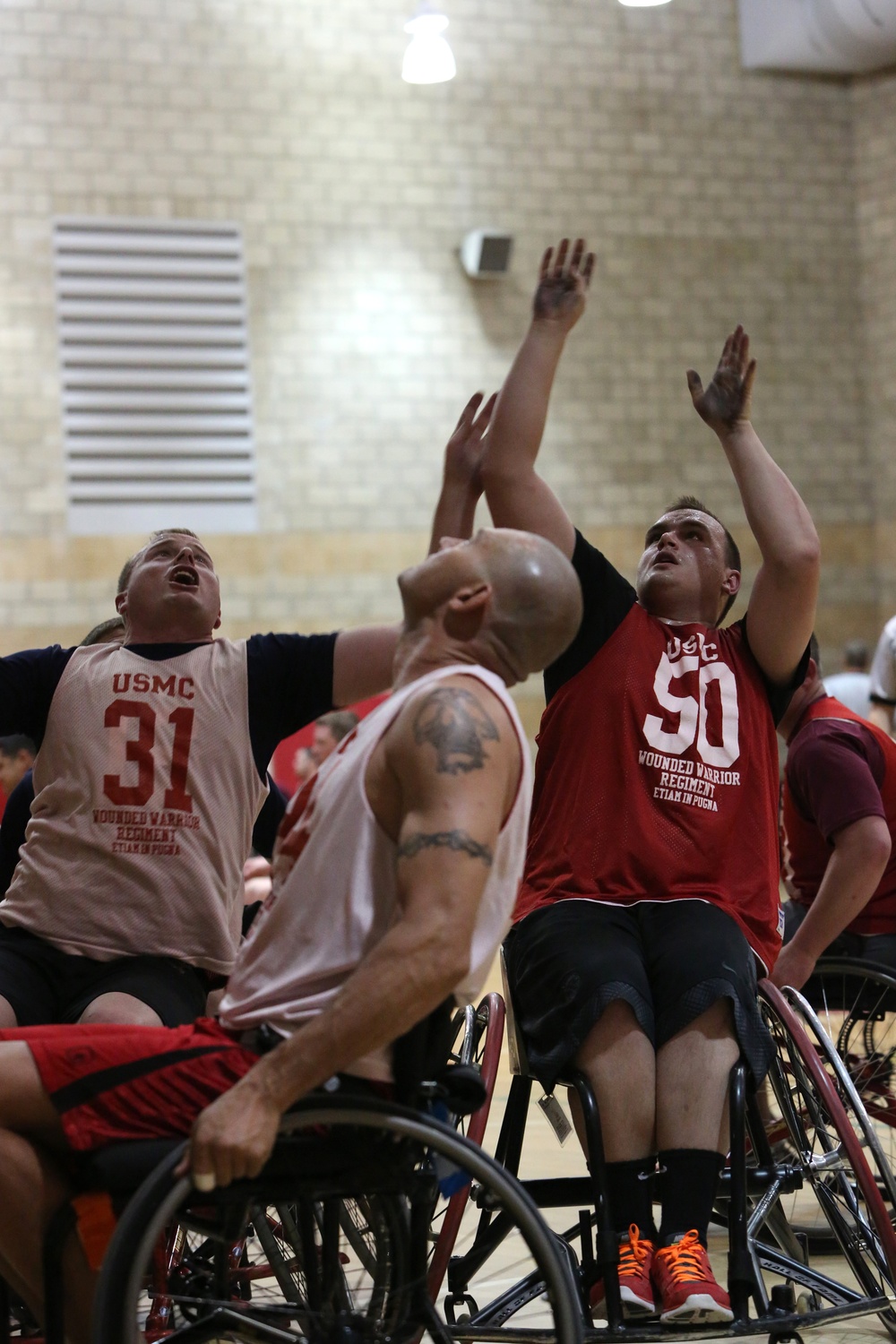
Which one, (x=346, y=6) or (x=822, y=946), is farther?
(x=346, y=6)

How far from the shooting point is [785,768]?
12.5ft

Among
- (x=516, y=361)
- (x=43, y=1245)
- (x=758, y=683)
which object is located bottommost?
(x=43, y=1245)

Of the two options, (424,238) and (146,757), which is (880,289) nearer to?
(424,238)

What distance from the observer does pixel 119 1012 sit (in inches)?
102

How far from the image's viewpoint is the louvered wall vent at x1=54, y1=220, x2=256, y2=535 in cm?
1025

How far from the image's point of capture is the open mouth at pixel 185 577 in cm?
308

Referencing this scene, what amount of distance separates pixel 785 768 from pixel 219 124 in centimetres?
835

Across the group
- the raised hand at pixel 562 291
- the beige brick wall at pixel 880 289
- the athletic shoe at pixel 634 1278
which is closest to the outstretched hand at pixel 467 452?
the raised hand at pixel 562 291

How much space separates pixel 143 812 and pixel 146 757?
0.11 metres

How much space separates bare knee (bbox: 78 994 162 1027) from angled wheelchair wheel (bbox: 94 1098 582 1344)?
0.55 m

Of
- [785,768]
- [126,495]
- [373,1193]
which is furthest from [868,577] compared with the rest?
[373,1193]

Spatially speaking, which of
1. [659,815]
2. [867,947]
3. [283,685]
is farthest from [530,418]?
[867,947]

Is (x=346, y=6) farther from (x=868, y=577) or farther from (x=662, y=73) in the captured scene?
(x=868, y=577)

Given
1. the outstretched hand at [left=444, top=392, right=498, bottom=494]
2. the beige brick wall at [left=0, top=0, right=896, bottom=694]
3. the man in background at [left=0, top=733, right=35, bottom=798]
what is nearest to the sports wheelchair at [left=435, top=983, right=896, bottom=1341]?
the outstretched hand at [left=444, top=392, right=498, bottom=494]
